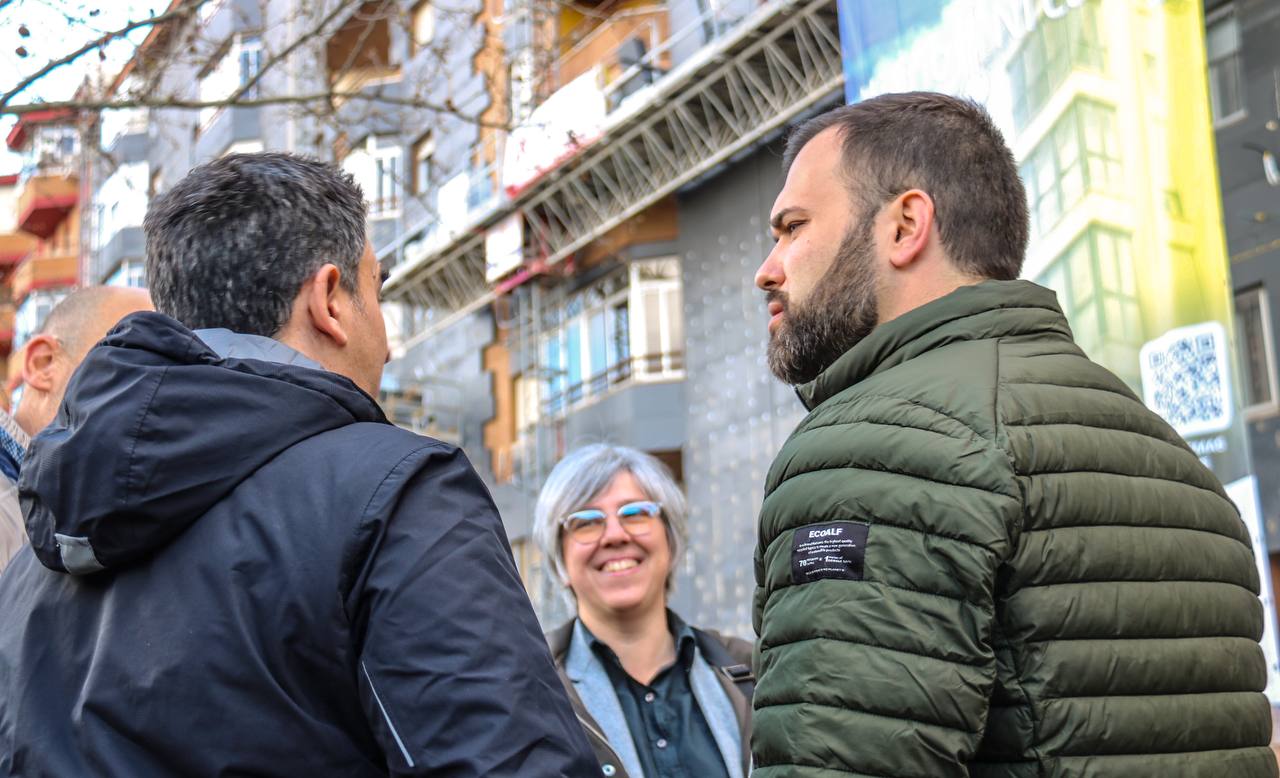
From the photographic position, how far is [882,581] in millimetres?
2113

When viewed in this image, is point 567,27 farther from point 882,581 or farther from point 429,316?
point 882,581

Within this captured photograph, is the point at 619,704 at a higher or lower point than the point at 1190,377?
lower

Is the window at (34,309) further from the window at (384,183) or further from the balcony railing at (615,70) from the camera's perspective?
the balcony railing at (615,70)

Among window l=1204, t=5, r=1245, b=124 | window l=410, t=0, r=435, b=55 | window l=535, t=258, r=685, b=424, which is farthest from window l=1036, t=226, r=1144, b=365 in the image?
window l=410, t=0, r=435, b=55

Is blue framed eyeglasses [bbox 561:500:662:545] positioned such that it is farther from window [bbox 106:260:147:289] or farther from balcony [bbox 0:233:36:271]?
balcony [bbox 0:233:36:271]

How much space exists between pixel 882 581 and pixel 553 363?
22276mm

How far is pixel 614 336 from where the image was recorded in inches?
883

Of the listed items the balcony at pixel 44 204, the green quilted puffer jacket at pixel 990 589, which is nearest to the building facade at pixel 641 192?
the green quilted puffer jacket at pixel 990 589

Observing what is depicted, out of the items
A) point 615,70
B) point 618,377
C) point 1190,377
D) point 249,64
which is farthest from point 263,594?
point 618,377

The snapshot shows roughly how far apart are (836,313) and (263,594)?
1.09 m

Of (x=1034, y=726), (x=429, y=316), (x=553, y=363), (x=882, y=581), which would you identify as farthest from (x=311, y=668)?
(x=429, y=316)

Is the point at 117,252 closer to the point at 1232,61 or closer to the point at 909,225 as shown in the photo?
the point at 1232,61

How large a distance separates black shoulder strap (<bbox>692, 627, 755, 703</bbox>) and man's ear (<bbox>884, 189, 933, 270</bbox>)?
2117 mm

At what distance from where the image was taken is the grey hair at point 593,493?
191 inches
